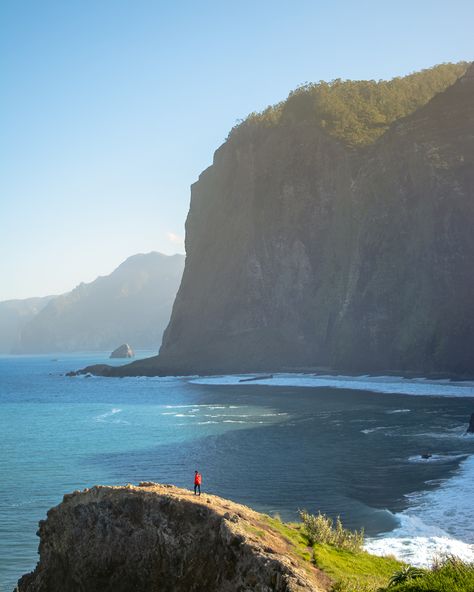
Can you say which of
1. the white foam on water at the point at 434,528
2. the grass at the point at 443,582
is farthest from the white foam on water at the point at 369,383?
the grass at the point at 443,582

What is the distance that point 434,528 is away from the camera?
27.7m

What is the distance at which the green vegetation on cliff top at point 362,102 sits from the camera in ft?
457

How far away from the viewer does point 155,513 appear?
1628 cm

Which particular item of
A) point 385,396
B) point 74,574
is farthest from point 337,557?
point 385,396

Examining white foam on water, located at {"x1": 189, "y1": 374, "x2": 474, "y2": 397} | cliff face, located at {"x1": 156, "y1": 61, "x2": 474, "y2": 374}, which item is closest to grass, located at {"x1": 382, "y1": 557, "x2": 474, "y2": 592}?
white foam on water, located at {"x1": 189, "y1": 374, "x2": 474, "y2": 397}

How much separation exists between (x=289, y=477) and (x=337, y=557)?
69.9ft

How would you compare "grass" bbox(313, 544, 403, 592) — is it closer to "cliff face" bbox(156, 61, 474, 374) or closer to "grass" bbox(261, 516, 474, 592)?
"grass" bbox(261, 516, 474, 592)

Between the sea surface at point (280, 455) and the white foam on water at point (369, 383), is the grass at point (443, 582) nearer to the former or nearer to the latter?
the sea surface at point (280, 455)

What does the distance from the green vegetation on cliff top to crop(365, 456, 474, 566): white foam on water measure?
109041 mm

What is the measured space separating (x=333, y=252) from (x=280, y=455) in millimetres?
87635

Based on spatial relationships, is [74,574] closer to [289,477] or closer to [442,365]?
[289,477]

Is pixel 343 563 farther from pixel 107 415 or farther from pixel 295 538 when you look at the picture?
pixel 107 415

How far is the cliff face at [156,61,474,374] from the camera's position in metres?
99.4

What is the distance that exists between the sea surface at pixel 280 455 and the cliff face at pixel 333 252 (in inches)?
603
